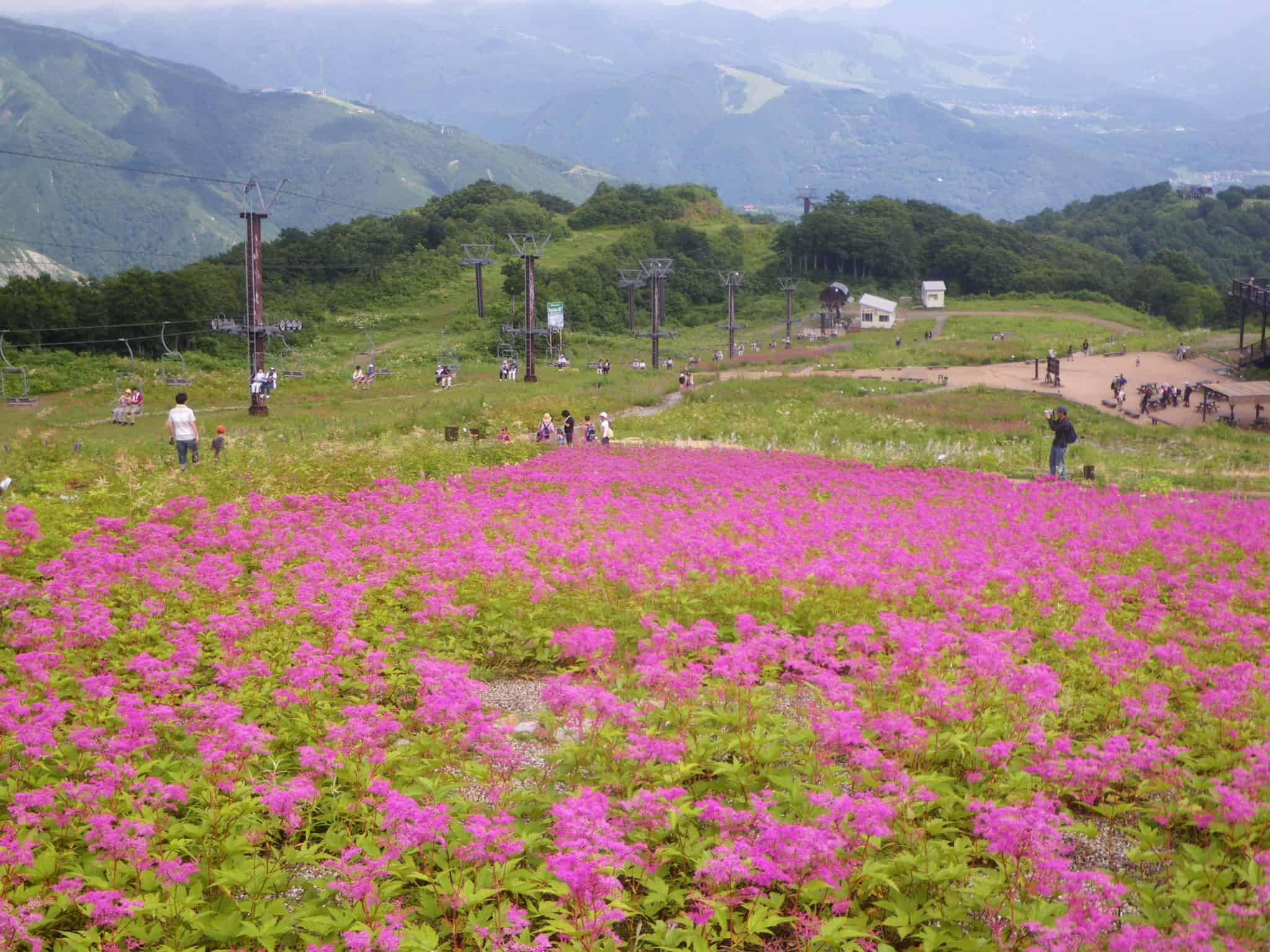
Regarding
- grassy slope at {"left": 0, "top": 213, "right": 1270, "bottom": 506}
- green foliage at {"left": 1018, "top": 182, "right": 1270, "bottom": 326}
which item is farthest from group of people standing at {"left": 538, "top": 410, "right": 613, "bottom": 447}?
green foliage at {"left": 1018, "top": 182, "right": 1270, "bottom": 326}

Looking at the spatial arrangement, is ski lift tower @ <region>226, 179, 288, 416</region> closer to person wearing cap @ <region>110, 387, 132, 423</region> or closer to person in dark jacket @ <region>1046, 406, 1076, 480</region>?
person wearing cap @ <region>110, 387, 132, 423</region>

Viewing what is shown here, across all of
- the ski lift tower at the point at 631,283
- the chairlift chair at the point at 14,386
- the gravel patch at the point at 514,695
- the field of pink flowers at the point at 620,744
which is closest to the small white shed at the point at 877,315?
the ski lift tower at the point at 631,283

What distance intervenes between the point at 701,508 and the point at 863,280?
4159 inches

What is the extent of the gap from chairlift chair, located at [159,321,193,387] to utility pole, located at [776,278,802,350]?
43285 mm

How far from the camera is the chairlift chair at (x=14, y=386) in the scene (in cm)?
4312

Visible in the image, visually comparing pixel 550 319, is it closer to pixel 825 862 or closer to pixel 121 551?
pixel 121 551

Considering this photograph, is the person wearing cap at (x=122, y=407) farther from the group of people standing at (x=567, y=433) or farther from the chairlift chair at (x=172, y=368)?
the group of people standing at (x=567, y=433)

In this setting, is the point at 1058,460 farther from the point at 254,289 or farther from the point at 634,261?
the point at 634,261

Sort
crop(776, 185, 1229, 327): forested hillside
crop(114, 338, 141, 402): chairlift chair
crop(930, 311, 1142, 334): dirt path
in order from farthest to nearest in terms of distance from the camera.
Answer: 1. crop(776, 185, 1229, 327): forested hillside
2. crop(930, 311, 1142, 334): dirt path
3. crop(114, 338, 141, 402): chairlift chair

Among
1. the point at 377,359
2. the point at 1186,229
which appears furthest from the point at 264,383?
the point at 1186,229

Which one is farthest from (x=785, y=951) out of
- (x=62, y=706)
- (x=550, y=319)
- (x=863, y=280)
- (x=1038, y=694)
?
(x=863, y=280)

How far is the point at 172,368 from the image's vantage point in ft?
182

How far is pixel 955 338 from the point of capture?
3191 inches

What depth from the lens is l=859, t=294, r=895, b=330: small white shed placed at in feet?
312
